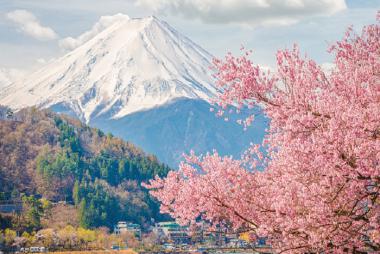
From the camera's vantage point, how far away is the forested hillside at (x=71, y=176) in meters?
163

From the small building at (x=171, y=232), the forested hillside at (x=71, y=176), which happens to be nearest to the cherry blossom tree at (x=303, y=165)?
the forested hillside at (x=71, y=176)

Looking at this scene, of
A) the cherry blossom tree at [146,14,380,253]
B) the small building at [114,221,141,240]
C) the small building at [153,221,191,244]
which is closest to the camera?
the cherry blossom tree at [146,14,380,253]

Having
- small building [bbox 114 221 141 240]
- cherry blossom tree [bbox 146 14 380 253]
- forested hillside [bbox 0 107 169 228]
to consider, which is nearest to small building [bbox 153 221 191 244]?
small building [bbox 114 221 141 240]

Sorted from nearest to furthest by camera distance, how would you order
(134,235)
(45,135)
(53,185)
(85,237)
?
(85,237) < (134,235) < (53,185) < (45,135)

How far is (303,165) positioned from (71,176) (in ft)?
562

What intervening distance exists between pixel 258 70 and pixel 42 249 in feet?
363

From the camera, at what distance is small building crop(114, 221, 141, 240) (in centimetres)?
15190

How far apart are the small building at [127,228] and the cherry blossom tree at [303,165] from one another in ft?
447

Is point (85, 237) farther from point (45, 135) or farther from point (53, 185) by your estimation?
point (45, 135)

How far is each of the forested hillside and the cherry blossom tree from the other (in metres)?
133

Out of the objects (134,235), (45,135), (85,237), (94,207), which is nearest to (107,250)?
(85,237)

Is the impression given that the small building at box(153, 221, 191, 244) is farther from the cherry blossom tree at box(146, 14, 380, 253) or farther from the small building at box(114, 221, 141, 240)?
the cherry blossom tree at box(146, 14, 380, 253)

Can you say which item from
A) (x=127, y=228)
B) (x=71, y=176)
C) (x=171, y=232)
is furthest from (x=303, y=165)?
(x=71, y=176)

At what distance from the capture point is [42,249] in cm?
12056
